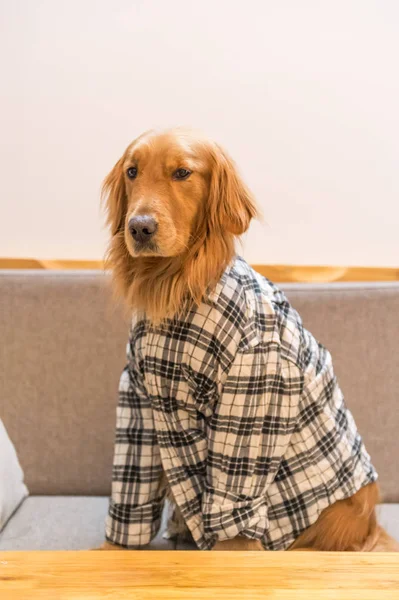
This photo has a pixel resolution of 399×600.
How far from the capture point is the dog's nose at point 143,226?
3.89 ft

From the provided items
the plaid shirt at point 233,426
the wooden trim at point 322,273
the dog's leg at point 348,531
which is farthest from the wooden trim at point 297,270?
the dog's leg at point 348,531

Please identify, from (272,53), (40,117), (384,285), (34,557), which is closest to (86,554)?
(34,557)

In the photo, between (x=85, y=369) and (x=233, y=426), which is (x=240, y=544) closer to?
(x=233, y=426)

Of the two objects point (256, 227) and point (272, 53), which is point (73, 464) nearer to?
point (256, 227)

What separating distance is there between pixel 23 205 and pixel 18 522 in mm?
951

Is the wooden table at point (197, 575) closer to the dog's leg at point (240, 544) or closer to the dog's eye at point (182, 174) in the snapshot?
the dog's leg at point (240, 544)

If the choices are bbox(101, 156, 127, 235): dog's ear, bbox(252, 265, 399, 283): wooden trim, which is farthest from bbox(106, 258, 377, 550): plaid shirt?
bbox(252, 265, 399, 283): wooden trim

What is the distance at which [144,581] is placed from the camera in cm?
90

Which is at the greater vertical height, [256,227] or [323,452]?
[256,227]

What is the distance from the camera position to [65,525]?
154cm

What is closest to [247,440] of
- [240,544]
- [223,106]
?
[240,544]

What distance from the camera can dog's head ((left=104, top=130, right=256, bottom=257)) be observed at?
3.96 feet

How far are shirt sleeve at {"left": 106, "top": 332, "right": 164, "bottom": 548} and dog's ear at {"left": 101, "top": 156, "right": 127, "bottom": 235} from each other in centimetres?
28

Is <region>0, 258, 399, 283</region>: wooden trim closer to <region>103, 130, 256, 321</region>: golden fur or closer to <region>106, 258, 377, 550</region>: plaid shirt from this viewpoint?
<region>106, 258, 377, 550</region>: plaid shirt
